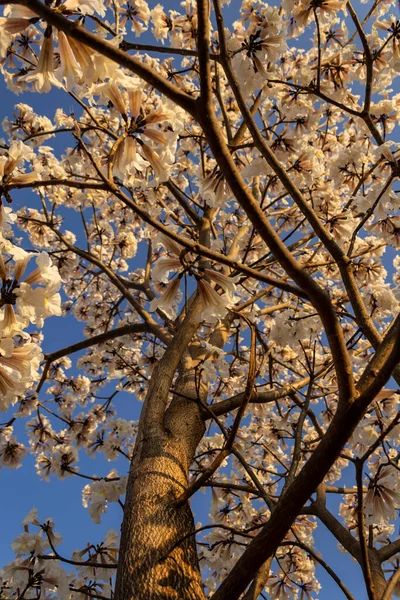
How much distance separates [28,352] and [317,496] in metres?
2.24

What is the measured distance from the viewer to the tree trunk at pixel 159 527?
1508 millimetres

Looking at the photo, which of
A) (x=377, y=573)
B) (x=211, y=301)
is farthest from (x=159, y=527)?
(x=377, y=573)

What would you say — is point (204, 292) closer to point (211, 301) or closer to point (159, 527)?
point (211, 301)

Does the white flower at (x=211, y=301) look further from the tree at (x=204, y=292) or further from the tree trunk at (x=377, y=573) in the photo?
the tree trunk at (x=377, y=573)

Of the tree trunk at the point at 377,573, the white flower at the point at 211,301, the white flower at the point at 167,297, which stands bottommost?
the tree trunk at the point at 377,573

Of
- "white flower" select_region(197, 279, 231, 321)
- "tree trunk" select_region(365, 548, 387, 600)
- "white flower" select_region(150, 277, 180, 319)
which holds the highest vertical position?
"white flower" select_region(150, 277, 180, 319)

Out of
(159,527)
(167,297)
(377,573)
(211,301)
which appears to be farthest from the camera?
(377,573)

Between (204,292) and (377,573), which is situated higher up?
(204,292)

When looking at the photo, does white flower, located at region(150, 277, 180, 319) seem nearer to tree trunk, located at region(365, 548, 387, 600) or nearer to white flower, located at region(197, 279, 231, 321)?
white flower, located at region(197, 279, 231, 321)

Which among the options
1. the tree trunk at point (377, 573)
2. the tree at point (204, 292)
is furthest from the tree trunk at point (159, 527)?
the tree trunk at point (377, 573)

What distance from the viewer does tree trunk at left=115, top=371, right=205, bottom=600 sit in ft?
4.95

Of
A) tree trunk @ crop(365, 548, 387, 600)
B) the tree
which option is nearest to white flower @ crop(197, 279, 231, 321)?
the tree

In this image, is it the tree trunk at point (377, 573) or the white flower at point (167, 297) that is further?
the tree trunk at point (377, 573)

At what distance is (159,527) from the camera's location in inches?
68.2
